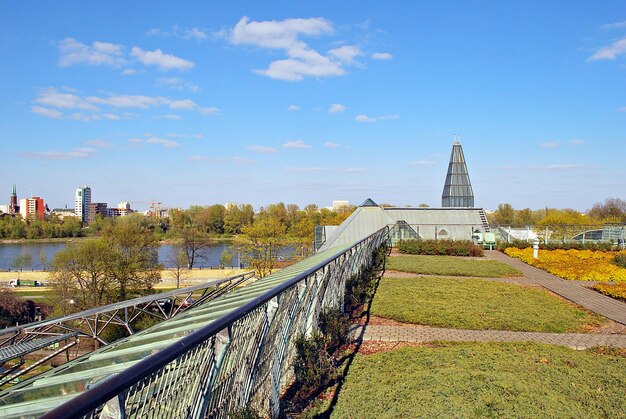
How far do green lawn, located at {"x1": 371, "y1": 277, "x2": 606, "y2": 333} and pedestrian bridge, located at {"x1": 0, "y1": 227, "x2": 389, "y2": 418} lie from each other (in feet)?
13.9

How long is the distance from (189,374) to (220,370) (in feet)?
1.33

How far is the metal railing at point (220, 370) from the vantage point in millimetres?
1631

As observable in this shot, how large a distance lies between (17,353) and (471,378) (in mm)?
4849

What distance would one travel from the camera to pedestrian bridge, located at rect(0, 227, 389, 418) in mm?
1653

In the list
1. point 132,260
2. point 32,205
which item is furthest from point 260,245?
point 32,205

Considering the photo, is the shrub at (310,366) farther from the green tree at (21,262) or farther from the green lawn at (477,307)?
the green tree at (21,262)

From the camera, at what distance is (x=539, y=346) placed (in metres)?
6.33

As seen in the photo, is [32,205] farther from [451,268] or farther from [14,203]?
[451,268]

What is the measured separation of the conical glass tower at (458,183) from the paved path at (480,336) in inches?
1073

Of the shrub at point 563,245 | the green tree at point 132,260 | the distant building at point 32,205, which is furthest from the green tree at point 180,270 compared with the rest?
the distant building at point 32,205

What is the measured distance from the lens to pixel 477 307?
9.15 meters

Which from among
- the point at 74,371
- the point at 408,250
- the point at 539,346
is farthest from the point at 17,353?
the point at 408,250

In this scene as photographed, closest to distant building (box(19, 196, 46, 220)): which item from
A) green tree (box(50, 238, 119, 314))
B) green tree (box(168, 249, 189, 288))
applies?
green tree (box(168, 249, 189, 288))

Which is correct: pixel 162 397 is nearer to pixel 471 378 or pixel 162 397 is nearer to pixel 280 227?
pixel 471 378
